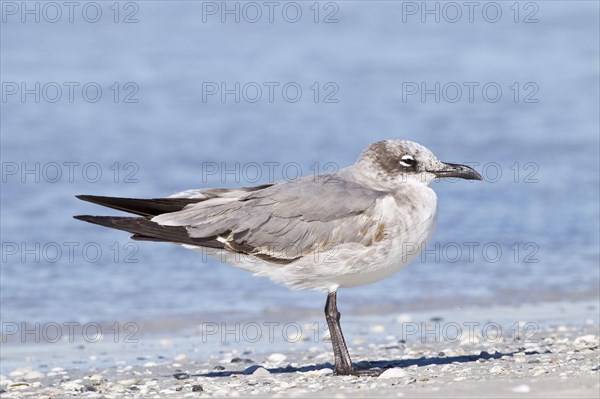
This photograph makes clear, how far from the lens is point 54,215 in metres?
13.7

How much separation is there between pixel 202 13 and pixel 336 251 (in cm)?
1929

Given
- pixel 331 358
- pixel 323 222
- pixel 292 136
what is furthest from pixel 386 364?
pixel 292 136

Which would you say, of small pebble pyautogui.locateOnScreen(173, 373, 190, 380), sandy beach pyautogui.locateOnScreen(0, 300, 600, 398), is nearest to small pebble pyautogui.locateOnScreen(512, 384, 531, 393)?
sandy beach pyautogui.locateOnScreen(0, 300, 600, 398)

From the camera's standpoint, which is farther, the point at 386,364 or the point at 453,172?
the point at 386,364

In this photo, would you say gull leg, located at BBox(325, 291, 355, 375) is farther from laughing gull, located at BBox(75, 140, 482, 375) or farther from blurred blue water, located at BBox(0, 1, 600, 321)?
blurred blue water, located at BBox(0, 1, 600, 321)

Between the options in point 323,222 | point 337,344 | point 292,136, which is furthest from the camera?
point 292,136

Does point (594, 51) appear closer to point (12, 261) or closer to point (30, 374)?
point (12, 261)

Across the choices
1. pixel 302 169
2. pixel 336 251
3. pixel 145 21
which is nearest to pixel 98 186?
pixel 302 169

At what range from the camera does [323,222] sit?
819cm

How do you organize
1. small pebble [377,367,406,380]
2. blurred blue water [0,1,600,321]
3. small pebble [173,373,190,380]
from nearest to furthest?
1. small pebble [377,367,406,380]
2. small pebble [173,373,190,380]
3. blurred blue water [0,1,600,321]

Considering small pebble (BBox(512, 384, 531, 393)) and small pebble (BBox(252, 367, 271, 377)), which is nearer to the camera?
small pebble (BBox(512, 384, 531, 393))

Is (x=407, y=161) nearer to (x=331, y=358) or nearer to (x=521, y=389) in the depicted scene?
(x=331, y=358)

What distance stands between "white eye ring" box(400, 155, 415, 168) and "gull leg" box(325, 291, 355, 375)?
1046 millimetres

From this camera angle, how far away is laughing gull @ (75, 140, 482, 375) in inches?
319
